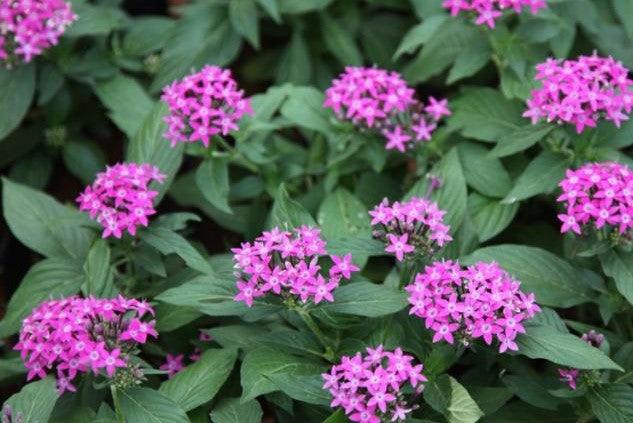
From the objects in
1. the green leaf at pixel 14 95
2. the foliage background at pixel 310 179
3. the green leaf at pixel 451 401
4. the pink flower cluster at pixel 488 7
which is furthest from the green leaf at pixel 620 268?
the green leaf at pixel 14 95

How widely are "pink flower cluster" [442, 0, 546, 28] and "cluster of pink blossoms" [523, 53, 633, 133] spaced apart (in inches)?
15.7

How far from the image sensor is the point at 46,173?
4.76m

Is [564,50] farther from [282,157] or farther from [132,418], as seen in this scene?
[132,418]

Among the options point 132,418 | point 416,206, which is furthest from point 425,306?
point 132,418

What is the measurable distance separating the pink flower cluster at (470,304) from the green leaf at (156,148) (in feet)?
4.16

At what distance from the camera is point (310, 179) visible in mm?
4250

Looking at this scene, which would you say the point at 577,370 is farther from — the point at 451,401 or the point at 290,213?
the point at 290,213

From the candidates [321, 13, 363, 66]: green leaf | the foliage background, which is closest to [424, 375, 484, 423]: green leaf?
the foliage background

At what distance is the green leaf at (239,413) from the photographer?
123 inches

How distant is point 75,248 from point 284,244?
1.16 metres

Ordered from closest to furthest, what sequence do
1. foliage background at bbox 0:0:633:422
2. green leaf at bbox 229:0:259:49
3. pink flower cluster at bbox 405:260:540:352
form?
pink flower cluster at bbox 405:260:540:352, foliage background at bbox 0:0:633:422, green leaf at bbox 229:0:259:49

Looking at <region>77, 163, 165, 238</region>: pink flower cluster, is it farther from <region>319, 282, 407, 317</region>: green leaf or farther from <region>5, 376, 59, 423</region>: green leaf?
<region>319, 282, 407, 317</region>: green leaf

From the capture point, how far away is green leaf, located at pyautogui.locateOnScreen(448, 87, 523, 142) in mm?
4023

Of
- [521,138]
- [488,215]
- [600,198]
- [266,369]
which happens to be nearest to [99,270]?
[266,369]
